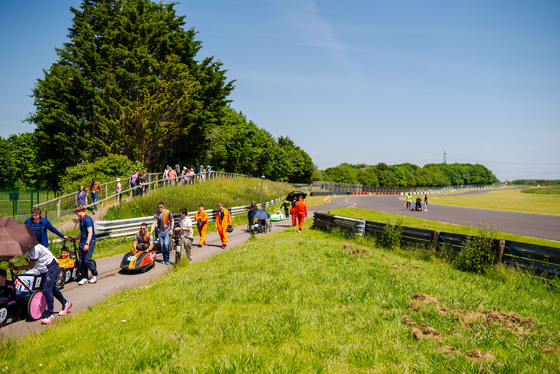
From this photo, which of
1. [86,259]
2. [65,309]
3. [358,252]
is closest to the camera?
[65,309]

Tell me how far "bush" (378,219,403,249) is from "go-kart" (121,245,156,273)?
10.3 meters

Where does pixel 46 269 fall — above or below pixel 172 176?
below

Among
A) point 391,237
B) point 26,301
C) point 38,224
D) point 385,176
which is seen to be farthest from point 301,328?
point 385,176

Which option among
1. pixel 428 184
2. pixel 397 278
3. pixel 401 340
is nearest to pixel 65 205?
pixel 397 278

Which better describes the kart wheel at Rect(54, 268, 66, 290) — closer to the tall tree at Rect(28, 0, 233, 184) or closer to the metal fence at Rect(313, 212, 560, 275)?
the metal fence at Rect(313, 212, 560, 275)

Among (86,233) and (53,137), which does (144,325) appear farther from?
(53,137)

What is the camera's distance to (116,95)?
25875 millimetres

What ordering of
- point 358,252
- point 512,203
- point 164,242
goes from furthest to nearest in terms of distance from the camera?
point 512,203 → point 358,252 → point 164,242

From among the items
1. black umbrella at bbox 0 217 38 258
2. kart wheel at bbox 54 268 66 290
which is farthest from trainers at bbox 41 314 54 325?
kart wheel at bbox 54 268 66 290

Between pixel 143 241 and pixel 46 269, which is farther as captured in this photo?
pixel 143 241

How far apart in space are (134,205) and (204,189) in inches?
348

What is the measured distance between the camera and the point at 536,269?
9.54 metres

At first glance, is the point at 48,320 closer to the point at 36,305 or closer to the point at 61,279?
the point at 36,305

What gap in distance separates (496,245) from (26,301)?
13.2 meters
